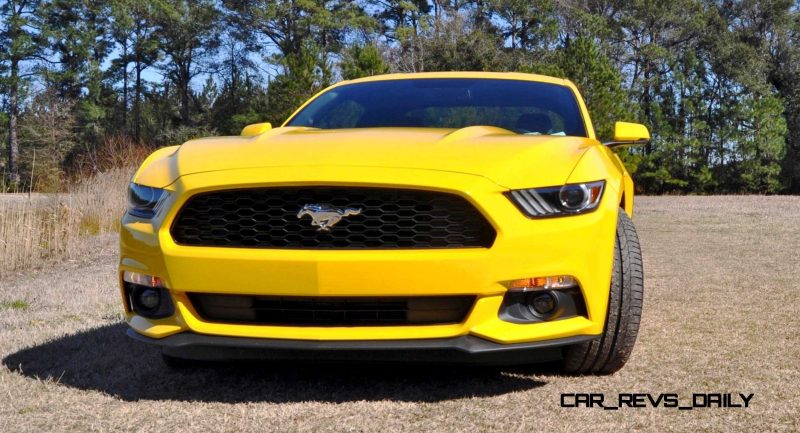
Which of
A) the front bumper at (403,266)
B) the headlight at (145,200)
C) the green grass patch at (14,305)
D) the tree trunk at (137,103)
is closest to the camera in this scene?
the front bumper at (403,266)

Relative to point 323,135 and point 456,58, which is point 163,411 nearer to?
point 323,135

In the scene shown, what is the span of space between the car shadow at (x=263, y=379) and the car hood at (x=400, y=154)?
33.1 inches

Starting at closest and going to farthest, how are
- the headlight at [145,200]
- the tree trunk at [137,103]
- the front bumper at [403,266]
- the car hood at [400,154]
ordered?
1. the front bumper at [403,266]
2. the car hood at [400,154]
3. the headlight at [145,200]
4. the tree trunk at [137,103]

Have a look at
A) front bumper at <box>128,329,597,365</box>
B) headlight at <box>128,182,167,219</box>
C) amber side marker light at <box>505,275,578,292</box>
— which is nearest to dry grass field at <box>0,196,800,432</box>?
front bumper at <box>128,329,597,365</box>

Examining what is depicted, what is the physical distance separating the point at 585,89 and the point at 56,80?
3199cm

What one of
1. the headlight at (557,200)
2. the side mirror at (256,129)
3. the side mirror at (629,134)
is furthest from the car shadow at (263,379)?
the side mirror at (629,134)

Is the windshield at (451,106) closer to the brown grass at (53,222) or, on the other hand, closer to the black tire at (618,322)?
the black tire at (618,322)

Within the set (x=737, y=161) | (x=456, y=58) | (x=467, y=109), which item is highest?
(x=456, y=58)

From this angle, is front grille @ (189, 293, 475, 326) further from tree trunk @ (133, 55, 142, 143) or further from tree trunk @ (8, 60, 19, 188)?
tree trunk @ (133, 55, 142, 143)

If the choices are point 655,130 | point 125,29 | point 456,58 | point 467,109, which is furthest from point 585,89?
point 125,29

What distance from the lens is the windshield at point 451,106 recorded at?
3.78 m

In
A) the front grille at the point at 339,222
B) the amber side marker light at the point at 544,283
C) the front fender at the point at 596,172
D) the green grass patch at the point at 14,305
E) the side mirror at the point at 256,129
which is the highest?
the side mirror at the point at 256,129

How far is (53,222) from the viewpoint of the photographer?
841 cm

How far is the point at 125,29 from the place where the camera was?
154ft
